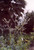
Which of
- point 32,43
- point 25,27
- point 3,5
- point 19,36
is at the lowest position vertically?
point 32,43

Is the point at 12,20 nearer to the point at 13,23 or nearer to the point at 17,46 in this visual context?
the point at 13,23

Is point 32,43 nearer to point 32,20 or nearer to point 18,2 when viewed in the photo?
point 32,20

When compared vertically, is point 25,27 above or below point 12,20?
below

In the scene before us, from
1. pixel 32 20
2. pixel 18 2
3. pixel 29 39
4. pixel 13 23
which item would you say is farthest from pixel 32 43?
pixel 18 2

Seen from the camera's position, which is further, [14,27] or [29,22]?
[29,22]

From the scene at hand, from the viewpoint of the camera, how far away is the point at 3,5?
2.09 ft

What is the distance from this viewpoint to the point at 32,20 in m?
0.99

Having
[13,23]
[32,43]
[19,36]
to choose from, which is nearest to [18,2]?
[13,23]

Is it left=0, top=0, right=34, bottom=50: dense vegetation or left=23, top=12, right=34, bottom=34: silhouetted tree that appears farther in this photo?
left=23, top=12, right=34, bottom=34: silhouetted tree

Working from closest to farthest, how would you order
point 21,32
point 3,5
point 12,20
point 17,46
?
1. point 3,5
2. point 12,20
3. point 17,46
4. point 21,32

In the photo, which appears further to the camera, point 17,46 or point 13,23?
point 17,46

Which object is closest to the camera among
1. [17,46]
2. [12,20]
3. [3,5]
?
[3,5]

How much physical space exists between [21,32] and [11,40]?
0.52 ft

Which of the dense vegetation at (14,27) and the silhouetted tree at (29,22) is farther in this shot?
the silhouetted tree at (29,22)
